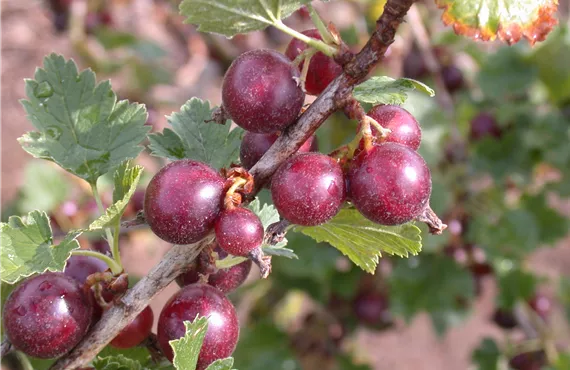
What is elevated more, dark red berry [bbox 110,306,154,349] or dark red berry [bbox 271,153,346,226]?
dark red berry [bbox 271,153,346,226]

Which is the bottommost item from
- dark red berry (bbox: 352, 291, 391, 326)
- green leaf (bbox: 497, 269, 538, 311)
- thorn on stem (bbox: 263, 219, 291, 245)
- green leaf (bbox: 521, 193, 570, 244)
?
dark red berry (bbox: 352, 291, 391, 326)

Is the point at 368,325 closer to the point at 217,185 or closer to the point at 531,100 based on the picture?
the point at 531,100

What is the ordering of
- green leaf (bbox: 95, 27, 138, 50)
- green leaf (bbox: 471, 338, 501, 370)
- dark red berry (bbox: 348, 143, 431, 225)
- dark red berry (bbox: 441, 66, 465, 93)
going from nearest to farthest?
dark red berry (bbox: 348, 143, 431, 225) < green leaf (bbox: 471, 338, 501, 370) < dark red berry (bbox: 441, 66, 465, 93) < green leaf (bbox: 95, 27, 138, 50)

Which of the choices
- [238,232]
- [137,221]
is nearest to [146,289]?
[137,221]

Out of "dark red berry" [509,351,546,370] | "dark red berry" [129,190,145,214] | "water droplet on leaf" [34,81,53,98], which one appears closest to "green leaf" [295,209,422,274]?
"water droplet on leaf" [34,81,53,98]

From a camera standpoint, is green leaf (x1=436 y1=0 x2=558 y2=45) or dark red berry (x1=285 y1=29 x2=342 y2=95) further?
dark red berry (x1=285 y1=29 x2=342 y2=95)

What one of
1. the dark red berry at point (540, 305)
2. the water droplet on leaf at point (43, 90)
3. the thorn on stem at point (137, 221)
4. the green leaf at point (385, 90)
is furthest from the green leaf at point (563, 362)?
the water droplet on leaf at point (43, 90)

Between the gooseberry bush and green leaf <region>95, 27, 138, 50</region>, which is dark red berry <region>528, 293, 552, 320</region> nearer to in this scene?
the gooseberry bush

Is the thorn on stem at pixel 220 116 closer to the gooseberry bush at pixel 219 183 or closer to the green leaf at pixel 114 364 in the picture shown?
Answer: the gooseberry bush at pixel 219 183
